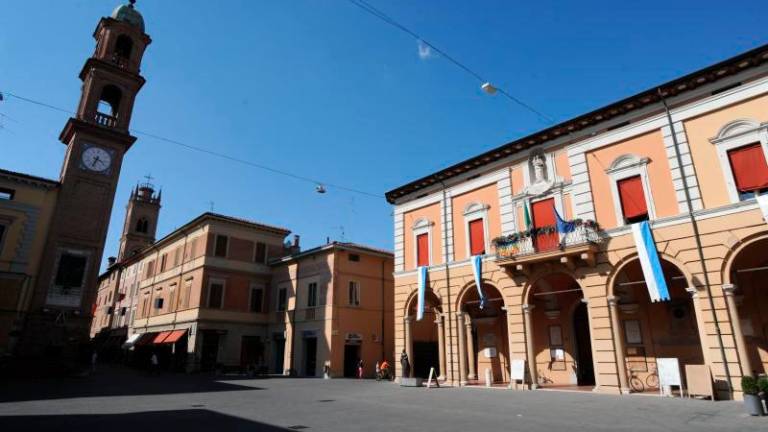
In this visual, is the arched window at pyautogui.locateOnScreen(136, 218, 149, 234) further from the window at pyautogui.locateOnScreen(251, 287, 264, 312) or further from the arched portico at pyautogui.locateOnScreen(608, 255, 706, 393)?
the arched portico at pyautogui.locateOnScreen(608, 255, 706, 393)

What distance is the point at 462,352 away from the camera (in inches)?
775

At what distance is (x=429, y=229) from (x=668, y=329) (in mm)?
10776

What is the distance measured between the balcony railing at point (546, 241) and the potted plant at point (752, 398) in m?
6.40

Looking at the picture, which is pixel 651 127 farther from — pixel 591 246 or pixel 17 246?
pixel 17 246

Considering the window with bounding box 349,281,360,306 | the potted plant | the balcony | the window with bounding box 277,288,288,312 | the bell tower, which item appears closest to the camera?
the potted plant

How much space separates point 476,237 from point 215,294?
20.1 metres

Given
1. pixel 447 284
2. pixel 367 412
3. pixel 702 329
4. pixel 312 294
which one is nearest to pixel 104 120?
pixel 312 294

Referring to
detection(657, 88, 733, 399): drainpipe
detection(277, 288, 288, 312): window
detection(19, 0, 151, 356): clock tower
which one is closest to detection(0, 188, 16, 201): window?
detection(19, 0, 151, 356): clock tower

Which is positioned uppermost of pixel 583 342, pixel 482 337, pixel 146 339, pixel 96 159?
pixel 96 159

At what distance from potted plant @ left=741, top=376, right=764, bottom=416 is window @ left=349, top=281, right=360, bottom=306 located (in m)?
21.9

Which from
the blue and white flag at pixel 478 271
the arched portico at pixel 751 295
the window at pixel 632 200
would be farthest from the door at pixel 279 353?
the arched portico at pixel 751 295

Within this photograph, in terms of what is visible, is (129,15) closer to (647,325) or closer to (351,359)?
(351,359)

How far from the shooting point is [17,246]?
24.3 metres

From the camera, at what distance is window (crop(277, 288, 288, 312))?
32.5 m
